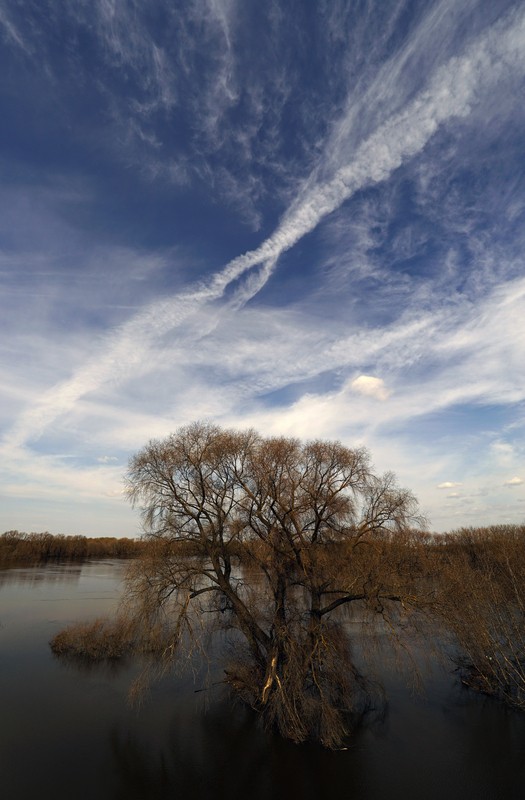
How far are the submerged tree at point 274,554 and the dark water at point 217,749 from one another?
1.17 metres

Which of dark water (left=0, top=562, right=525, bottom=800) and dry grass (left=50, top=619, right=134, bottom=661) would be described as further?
dry grass (left=50, top=619, right=134, bottom=661)

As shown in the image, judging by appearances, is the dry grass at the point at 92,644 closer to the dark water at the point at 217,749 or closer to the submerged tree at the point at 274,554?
the dark water at the point at 217,749

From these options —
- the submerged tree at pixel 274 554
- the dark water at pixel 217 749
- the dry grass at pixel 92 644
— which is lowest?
the dark water at pixel 217 749

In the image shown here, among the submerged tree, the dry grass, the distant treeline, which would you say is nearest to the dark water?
the submerged tree

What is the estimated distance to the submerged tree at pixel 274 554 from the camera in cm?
1480

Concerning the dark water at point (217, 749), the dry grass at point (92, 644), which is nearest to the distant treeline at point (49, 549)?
the dry grass at point (92, 644)

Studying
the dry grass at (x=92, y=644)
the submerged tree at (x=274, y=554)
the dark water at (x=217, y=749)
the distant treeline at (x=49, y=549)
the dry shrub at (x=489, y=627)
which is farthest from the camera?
the distant treeline at (x=49, y=549)

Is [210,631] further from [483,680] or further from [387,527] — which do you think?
[483,680]

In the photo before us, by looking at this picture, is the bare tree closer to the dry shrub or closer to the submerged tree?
the submerged tree

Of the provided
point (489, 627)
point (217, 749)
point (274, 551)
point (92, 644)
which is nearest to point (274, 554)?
point (274, 551)

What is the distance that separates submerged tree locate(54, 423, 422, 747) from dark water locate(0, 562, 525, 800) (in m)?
1.17

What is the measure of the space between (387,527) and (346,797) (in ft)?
24.7

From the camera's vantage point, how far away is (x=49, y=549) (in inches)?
3506

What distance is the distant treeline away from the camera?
79.6 metres
